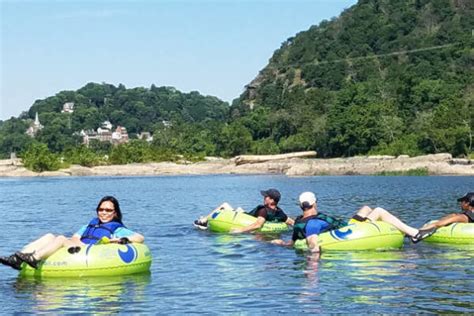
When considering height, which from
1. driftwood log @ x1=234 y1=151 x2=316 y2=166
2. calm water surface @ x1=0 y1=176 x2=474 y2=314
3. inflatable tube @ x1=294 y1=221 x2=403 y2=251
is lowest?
calm water surface @ x1=0 y1=176 x2=474 y2=314

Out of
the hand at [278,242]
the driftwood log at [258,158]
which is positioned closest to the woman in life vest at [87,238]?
the hand at [278,242]

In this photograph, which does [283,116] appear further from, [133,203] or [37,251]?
[37,251]

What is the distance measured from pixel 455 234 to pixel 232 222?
6323 millimetres

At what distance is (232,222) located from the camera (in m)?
22.5

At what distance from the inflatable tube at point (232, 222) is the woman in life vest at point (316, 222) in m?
2.89

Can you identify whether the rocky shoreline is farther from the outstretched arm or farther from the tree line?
the outstretched arm

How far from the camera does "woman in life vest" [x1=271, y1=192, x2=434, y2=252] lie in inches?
685

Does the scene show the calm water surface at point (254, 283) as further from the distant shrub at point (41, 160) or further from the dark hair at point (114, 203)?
the distant shrub at point (41, 160)

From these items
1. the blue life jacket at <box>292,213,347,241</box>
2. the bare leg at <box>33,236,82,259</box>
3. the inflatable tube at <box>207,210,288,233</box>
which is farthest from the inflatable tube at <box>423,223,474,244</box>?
the bare leg at <box>33,236,82,259</box>

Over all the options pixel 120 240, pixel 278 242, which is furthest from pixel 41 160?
pixel 120 240

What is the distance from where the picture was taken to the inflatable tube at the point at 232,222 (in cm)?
2177

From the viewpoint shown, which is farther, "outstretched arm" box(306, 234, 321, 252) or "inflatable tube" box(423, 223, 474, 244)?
"inflatable tube" box(423, 223, 474, 244)

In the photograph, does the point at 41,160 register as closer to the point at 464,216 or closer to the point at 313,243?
the point at 464,216

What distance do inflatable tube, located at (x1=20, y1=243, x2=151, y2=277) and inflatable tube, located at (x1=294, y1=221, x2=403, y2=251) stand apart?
4.71 meters
